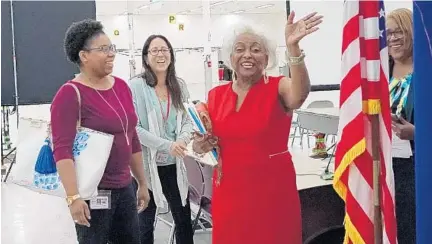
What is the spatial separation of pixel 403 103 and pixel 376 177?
0.58 meters

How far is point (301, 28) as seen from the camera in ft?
5.79

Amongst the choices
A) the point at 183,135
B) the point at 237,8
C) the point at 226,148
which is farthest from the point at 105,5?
the point at 226,148

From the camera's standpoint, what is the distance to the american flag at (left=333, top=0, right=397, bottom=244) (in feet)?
5.22

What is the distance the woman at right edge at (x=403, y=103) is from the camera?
6.73ft

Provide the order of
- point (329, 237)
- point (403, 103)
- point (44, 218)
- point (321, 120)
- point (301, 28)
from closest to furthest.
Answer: point (301, 28)
point (403, 103)
point (329, 237)
point (321, 120)
point (44, 218)

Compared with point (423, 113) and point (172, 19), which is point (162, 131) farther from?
point (172, 19)

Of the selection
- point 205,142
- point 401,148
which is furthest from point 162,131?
point 401,148

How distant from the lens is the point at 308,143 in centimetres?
846

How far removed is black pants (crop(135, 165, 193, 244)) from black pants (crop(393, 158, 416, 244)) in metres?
1.45

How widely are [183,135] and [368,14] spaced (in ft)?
6.05

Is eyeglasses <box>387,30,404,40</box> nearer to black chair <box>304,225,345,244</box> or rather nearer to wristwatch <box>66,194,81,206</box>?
black chair <box>304,225,345,244</box>

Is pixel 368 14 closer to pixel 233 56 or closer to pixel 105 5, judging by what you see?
pixel 233 56

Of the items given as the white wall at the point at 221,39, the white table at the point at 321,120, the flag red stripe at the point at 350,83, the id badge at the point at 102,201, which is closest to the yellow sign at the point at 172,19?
the white wall at the point at 221,39

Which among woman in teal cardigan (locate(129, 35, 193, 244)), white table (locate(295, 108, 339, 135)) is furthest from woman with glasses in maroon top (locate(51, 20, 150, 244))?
white table (locate(295, 108, 339, 135))
